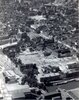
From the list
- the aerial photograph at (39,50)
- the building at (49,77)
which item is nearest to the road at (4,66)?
the aerial photograph at (39,50)

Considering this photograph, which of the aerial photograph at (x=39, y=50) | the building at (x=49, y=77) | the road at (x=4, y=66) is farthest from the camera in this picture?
the building at (x=49, y=77)

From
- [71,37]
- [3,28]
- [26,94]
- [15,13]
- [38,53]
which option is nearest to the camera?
[26,94]

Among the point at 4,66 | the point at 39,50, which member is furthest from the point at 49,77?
the point at 39,50

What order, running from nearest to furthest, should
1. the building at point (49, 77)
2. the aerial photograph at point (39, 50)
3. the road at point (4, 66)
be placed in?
the road at point (4, 66) → the aerial photograph at point (39, 50) → the building at point (49, 77)

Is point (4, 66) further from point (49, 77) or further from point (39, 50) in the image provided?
point (39, 50)

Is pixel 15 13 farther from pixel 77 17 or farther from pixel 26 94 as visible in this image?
pixel 26 94

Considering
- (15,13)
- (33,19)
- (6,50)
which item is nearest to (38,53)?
(6,50)

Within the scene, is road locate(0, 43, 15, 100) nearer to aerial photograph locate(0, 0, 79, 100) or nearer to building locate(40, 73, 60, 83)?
aerial photograph locate(0, 0, 79, 100)

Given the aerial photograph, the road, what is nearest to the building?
the aerial photograph

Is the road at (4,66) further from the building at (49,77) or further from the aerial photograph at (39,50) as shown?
the building at (49,77)
